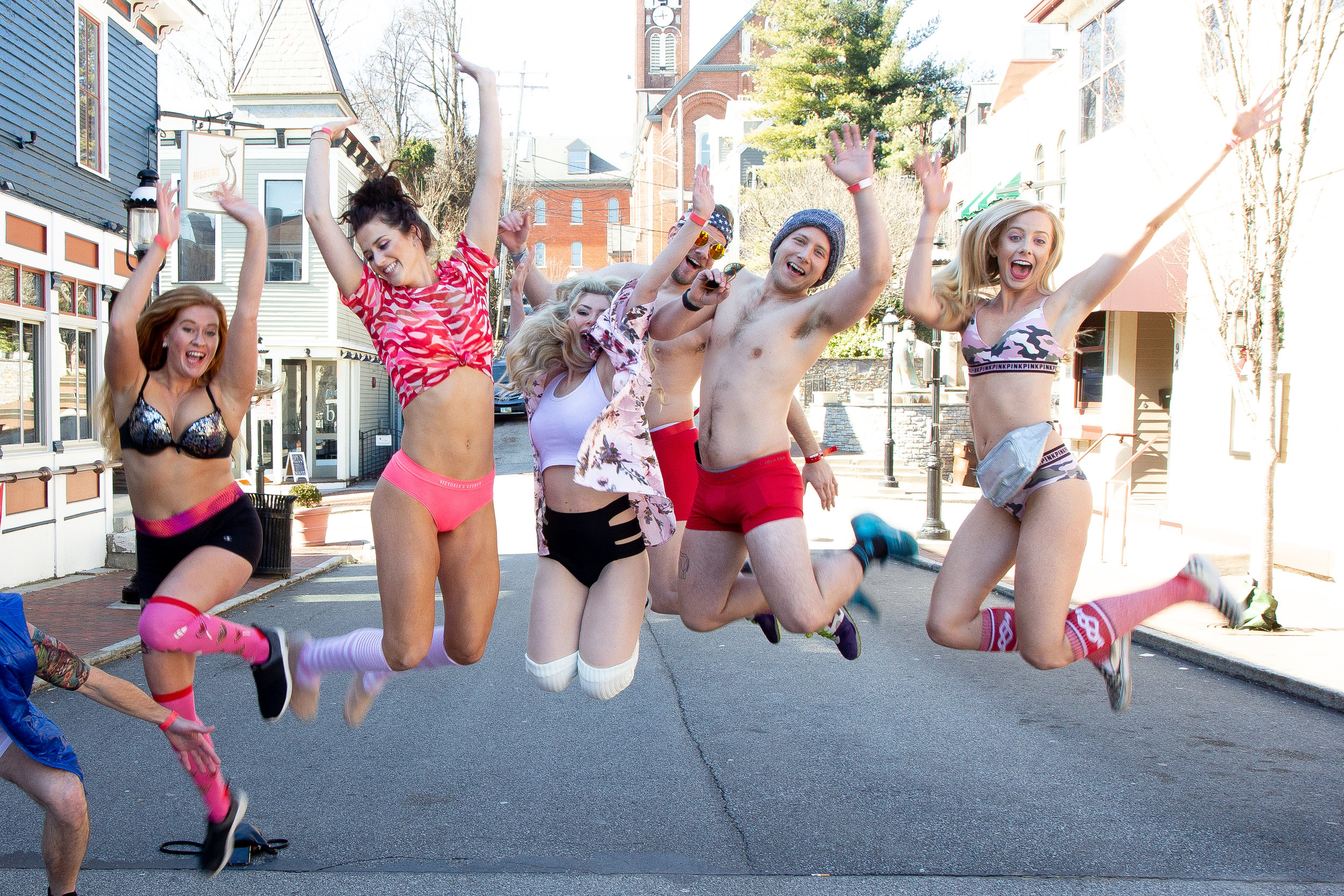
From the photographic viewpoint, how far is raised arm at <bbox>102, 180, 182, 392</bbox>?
3.89 metres

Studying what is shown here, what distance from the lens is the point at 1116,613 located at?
158 inches

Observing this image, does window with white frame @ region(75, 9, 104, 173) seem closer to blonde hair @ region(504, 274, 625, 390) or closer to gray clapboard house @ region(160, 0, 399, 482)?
gray clapboard house @ region(160, 0, 399, 482)

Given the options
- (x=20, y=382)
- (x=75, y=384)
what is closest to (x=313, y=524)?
(x=75, y=384)

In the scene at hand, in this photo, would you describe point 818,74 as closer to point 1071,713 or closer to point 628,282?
point 1071,713

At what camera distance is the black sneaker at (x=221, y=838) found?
3.93m

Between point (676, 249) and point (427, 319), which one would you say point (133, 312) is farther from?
point (676, 249)

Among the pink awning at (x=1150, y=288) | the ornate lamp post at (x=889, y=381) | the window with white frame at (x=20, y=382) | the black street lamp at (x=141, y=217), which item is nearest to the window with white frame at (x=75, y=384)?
the window with white frame at (x=20, y=382)

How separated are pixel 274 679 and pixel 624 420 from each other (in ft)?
5.47

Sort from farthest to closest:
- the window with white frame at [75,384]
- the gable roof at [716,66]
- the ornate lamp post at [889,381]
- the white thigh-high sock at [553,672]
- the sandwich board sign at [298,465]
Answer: the gable roof at [716,66], the sandwich board sign at [298,465], the ornate lamp post at [889,381], the window with white frame at [75,384], the white thigh-high sock at [553,672]

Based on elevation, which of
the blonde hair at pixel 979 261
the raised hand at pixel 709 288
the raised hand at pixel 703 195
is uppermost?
the raised hand at pixel 703 195

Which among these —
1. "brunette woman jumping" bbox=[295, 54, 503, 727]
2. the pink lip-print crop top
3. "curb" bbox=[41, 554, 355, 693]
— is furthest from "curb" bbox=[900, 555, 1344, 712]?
"curb" bbox=[41, 554, 355, 693]

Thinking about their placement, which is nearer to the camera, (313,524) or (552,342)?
(552,342)

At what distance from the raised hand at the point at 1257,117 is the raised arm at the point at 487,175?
2.58 m

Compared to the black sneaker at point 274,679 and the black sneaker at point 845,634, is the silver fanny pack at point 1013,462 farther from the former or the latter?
the black sneaker at point 274,679
